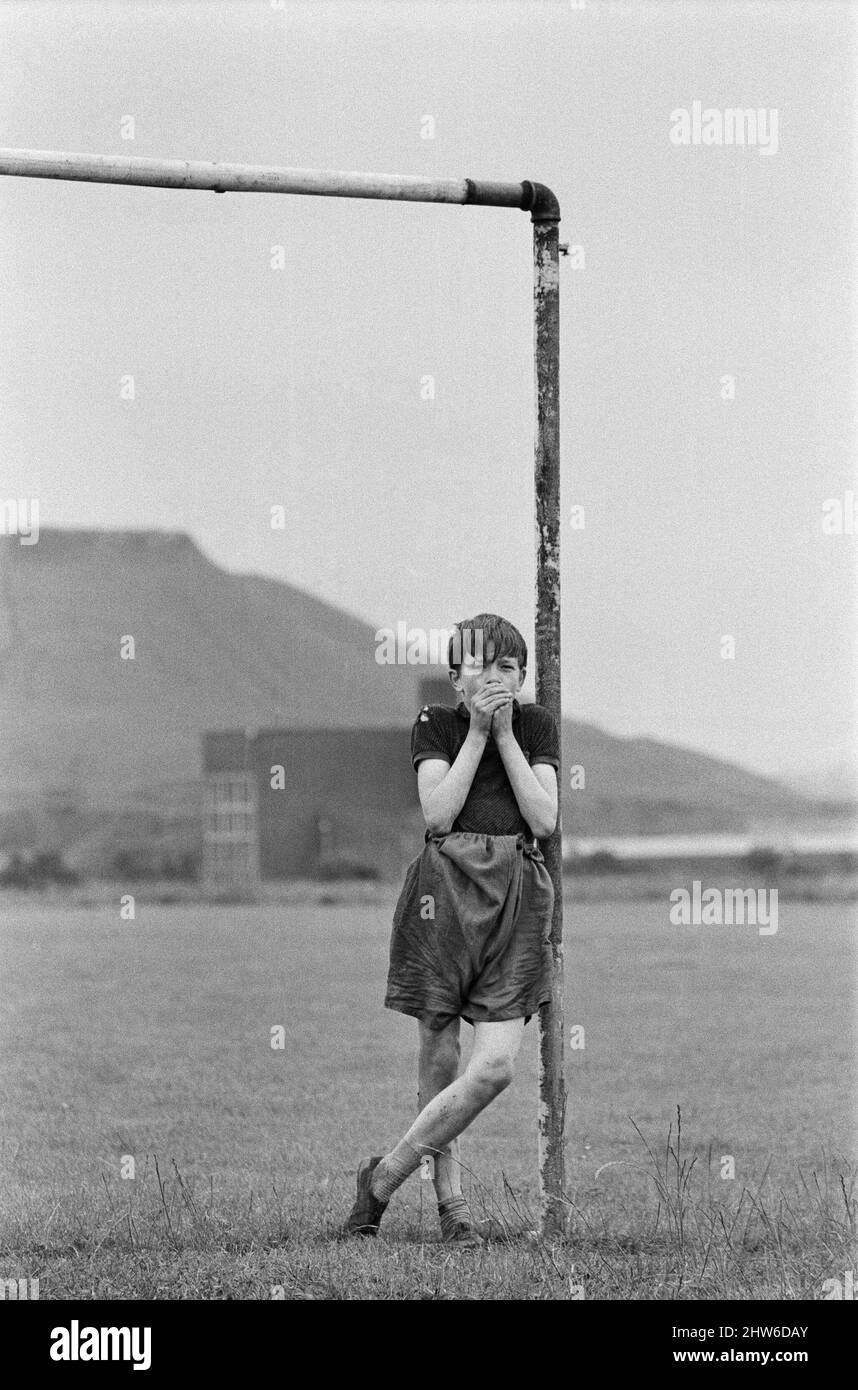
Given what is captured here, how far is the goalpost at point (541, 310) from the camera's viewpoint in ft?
21.5

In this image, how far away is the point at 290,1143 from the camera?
9.47m

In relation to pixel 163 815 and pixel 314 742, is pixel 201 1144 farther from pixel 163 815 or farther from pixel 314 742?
pixel 163 815

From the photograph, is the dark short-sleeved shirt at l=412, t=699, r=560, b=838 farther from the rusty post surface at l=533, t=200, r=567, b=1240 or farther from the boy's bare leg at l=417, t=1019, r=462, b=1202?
the boy's bare leg at l=417, t=1019, r=462, b=1202

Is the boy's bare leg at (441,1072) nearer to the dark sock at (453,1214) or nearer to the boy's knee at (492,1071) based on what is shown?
the dark sock at (453,1214)

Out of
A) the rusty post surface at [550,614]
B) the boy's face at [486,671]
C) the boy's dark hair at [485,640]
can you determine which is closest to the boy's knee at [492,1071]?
the rusty post surface at [550,614]

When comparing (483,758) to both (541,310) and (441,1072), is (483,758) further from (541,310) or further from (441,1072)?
(541,310)

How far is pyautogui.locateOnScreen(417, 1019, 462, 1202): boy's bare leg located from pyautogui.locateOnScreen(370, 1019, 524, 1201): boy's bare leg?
7cm

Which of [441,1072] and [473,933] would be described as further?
[441,1072]

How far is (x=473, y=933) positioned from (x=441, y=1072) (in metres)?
0.56

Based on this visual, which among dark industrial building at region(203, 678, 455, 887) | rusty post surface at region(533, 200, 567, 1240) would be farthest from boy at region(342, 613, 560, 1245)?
dark industrial building at region(203, 678, 455, 887)

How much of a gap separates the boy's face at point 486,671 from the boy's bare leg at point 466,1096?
1142mm

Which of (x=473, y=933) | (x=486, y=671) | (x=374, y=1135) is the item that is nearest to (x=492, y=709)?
(x=486, y=671)

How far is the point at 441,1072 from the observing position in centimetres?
652

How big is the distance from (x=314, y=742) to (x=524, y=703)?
59.2 metres
